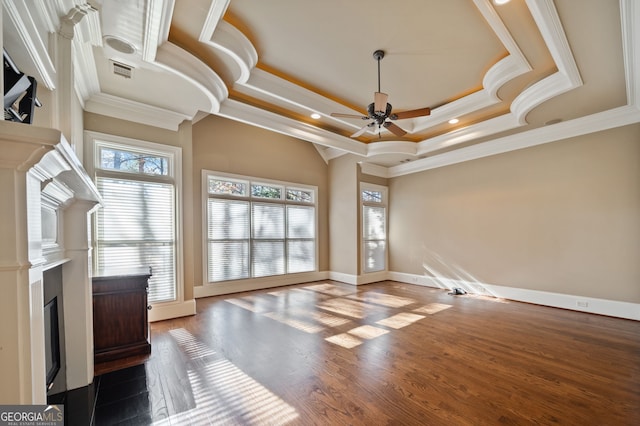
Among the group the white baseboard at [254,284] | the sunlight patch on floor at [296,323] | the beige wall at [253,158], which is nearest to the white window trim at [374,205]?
the beige wall at [253,158]

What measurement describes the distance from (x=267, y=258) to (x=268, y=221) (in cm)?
85

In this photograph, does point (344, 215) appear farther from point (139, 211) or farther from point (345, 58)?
point (139, 211)

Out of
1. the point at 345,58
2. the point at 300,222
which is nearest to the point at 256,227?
the point at 300,222

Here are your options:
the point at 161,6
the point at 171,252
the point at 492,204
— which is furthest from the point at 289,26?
the point at 492,204

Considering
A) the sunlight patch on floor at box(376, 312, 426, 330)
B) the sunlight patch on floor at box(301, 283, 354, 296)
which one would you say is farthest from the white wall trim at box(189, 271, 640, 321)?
the sunlight patch on floor at box(376, 312, 426, 330)

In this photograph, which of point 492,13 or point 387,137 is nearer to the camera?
point 492,13

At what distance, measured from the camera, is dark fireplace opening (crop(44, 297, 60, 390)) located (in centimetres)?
208

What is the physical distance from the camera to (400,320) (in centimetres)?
416

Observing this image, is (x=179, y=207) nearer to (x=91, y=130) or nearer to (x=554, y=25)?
(x=91, y=130)

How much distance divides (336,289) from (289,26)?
16.4 feet

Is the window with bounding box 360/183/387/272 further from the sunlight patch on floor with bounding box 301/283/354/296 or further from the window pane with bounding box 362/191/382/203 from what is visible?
the sunlight patch on floor with bounding box 301/283/354/296

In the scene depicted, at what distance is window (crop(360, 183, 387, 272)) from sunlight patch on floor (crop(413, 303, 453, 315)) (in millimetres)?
2224

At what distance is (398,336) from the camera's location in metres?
3.52

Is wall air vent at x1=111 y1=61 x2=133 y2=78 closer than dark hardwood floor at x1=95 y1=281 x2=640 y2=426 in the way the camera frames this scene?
No
